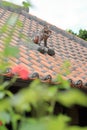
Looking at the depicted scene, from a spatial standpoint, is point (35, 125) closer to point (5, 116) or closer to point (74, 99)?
point (74, 99)

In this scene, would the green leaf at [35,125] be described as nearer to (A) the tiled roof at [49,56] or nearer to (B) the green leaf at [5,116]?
(B) the green leaf at [5,116]

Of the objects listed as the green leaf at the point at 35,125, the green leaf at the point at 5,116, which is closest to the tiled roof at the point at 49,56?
the green leaf at the point at 5,116

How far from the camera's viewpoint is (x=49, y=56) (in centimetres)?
597

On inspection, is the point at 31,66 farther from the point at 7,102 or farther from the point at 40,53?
the point at 7,102

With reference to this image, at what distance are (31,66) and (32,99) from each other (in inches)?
155

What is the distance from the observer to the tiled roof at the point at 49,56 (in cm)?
473

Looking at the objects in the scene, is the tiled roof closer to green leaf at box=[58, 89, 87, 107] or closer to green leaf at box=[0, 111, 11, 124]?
green leaf at box=[0, 111, 11, 124]

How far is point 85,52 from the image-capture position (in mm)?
7793

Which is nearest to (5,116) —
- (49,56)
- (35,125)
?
(35,125)

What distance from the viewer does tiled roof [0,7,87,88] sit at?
4727 mm

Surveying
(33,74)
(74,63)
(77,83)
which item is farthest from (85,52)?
(33,74)

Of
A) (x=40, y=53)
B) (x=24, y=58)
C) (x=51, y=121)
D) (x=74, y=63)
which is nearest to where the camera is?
(x=51, y=121)

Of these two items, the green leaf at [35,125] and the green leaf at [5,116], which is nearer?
the green leaf at [35,125]

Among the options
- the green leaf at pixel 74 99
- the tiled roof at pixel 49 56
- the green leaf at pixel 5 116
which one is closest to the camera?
the green leaf at pixel 74 99
